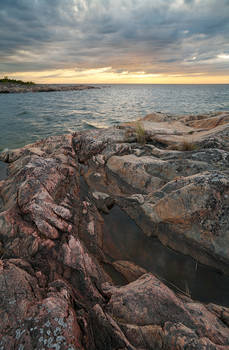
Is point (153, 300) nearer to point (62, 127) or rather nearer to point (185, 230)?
point (185, 230)

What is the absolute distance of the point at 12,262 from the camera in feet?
7.79

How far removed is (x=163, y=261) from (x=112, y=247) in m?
0.99

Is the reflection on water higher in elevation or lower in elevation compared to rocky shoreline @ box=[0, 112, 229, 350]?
lower

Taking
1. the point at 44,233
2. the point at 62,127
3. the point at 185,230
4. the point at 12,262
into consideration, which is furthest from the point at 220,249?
the point at 62,127

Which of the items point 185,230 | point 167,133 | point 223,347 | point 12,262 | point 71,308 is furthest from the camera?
point 167,133

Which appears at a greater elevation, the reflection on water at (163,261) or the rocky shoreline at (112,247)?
the rocky shoreline at (112,247)

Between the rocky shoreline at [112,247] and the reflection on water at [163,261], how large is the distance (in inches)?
1.0

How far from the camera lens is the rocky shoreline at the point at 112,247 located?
1.77 meters

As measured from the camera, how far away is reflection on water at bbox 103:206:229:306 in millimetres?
2744

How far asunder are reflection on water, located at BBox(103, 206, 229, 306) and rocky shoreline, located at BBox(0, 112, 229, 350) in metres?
0.02

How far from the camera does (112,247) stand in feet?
11.3

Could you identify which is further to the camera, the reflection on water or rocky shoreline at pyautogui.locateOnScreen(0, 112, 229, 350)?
the reflection on water

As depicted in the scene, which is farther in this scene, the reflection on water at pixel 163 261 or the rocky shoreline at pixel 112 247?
the reflection on water at pixel 163 261

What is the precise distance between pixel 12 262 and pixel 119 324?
160cm
